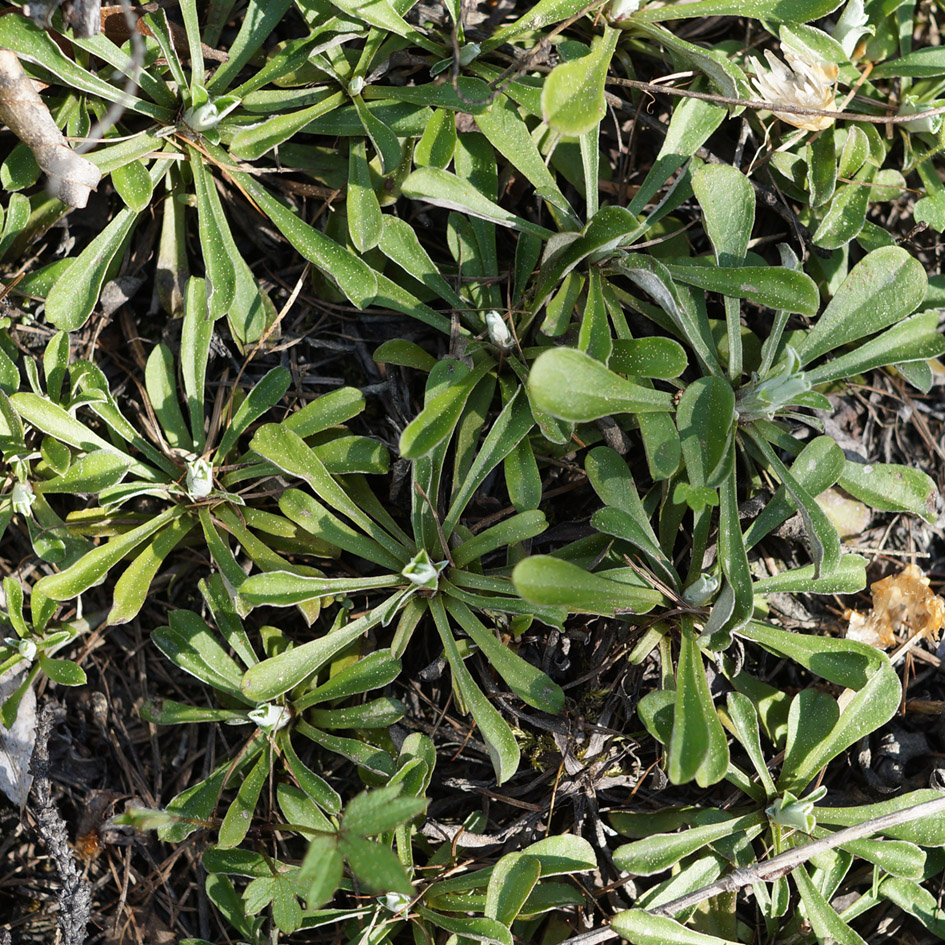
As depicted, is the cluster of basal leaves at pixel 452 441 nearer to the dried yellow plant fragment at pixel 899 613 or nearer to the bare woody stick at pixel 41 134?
the bare woody stick at pixel 41 134

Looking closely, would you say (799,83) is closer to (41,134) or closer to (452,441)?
(452,441)

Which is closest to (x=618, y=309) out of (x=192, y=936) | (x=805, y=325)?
(x=805, y=325)

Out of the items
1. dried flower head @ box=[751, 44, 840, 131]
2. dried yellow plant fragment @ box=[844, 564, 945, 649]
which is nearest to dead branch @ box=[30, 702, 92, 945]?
dried yellow plant fragment @ box=[844, 564, 945, 649]

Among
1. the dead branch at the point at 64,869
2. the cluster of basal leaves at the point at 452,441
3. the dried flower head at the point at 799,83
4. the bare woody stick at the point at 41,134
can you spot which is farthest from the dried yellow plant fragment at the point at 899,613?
the bare woody stick at the point at 41,134

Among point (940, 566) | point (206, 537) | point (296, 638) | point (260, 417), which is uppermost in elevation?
point (260, 417)

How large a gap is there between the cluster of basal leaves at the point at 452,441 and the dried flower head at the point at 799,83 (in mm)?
46

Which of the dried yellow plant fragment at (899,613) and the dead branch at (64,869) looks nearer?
the dead branch at (64,869)

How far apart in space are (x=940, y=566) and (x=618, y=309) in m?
1.32

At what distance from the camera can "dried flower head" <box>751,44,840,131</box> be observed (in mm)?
2217

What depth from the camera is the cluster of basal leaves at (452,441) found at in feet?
6.67

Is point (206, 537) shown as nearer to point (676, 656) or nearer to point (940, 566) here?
point (676, 656)

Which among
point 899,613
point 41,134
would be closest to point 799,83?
point 899,613

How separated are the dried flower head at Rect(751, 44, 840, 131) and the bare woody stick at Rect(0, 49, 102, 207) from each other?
1790 mm

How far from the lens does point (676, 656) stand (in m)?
2.18
